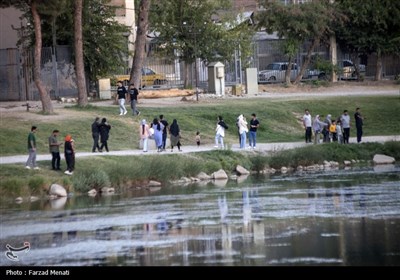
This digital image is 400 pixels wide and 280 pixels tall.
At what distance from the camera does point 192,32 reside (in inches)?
2569

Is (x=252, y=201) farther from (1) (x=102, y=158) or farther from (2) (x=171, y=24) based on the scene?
(2) (x=171, y=24)

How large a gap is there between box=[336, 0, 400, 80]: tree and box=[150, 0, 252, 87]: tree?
7227mm

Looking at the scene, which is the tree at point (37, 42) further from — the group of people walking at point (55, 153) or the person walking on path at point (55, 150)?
the group of people walking at point (55, 153)

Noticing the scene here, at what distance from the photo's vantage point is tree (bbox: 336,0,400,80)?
67.5 metres

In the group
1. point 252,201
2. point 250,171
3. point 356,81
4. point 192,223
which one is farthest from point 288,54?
point 192,223

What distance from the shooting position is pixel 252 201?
3372cm

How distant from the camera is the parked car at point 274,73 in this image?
7000 cm

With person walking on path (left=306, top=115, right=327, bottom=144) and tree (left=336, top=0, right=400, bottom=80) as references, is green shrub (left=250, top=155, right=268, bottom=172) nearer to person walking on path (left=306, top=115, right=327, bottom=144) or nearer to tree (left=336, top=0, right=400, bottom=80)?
person walking on path (left=306, top=115, right=327, bottom=144)

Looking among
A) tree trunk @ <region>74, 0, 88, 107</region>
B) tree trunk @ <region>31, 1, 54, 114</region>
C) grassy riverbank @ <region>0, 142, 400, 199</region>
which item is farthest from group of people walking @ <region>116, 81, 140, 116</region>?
grassy riverbank @ <region>0, 142, 400, 199</region>

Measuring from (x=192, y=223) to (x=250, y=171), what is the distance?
52.4 ft

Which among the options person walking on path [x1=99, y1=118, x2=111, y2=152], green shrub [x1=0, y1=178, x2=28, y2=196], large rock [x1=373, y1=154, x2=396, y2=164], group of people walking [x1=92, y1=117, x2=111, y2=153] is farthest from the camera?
large rock [x1=373, y1=154, x2=396, y2=164]

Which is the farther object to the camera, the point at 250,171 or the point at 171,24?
the point at 171,24

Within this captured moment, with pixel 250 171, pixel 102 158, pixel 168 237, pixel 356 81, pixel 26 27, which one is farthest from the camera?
pixel 356 81

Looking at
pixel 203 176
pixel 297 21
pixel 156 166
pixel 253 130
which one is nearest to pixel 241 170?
pixel 203 176
